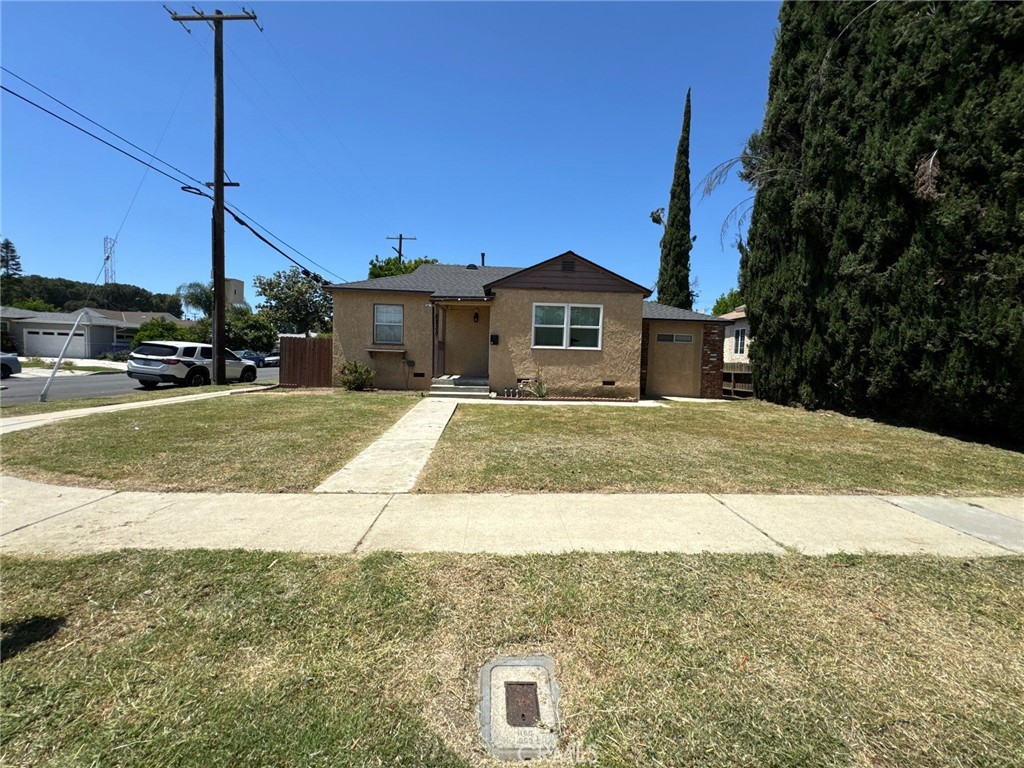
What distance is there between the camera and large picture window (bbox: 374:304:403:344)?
15156mm

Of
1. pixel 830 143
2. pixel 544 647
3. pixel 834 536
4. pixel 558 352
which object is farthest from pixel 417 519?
pixel 830 143

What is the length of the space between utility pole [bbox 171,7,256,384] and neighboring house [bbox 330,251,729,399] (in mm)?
4705

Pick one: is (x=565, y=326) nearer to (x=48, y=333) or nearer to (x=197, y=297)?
(x=48, y=333)

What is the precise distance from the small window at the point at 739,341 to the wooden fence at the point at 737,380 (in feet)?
27.7

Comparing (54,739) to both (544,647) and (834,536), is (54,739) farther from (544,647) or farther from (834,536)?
(834,536)

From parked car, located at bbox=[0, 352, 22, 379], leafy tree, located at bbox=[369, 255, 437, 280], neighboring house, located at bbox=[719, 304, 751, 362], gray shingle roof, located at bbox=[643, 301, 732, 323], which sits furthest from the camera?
leafy tree, located at bbox=[369, 255, 437, 280]

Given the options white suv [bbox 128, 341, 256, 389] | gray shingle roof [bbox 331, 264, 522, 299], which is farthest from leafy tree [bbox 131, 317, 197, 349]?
gray shingle roof [bbox 331, 264, 522, 299]

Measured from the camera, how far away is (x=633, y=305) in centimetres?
1388

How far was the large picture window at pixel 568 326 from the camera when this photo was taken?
45.2ft

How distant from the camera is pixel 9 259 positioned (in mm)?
89250

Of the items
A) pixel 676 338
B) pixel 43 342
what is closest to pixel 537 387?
pixel 676 338

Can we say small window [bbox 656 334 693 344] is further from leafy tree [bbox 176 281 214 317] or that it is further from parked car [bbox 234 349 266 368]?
leafy tree [bbox 176 281 214 317]

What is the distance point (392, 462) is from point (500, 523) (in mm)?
2573

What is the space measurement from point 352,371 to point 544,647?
13.5m
